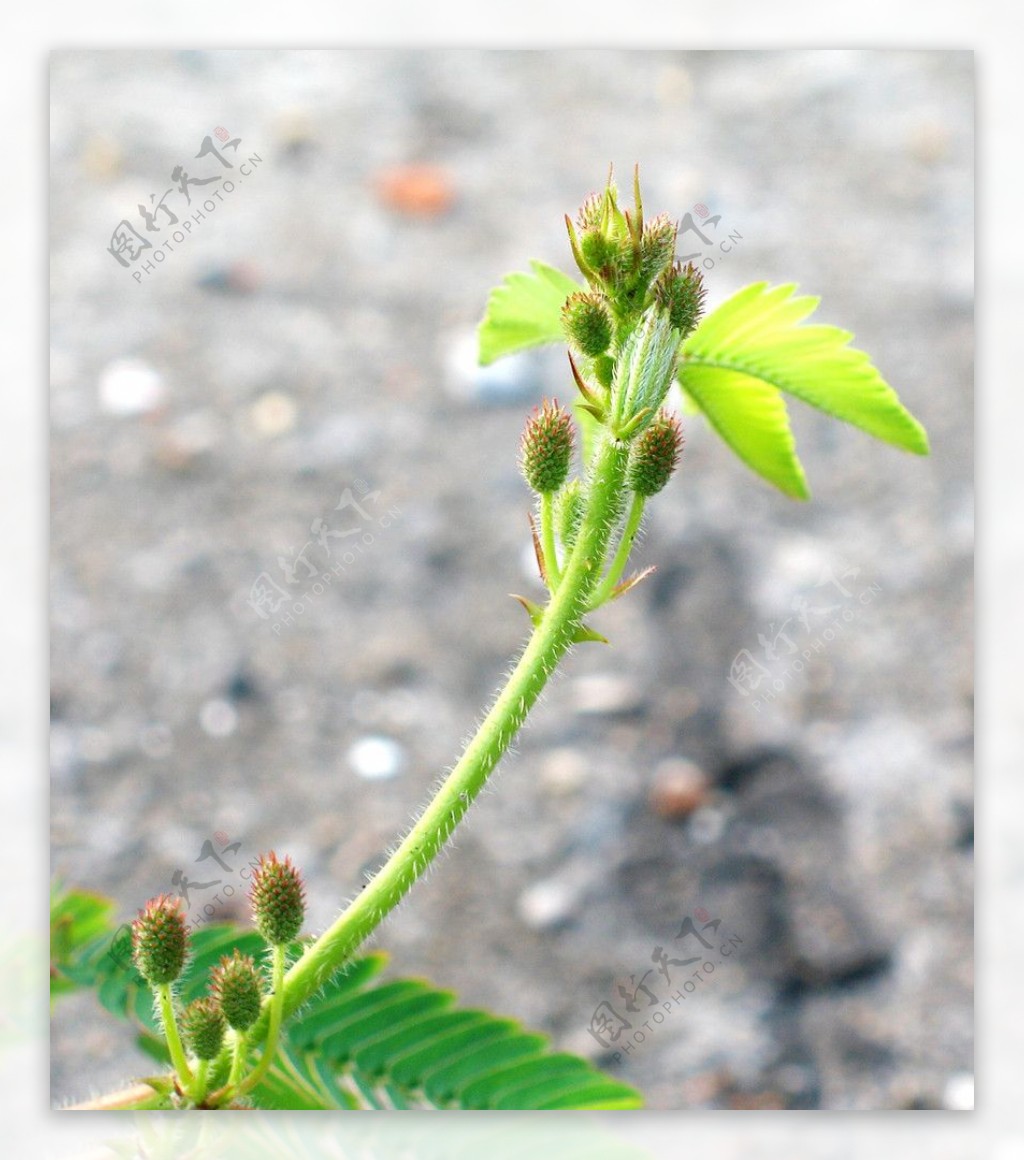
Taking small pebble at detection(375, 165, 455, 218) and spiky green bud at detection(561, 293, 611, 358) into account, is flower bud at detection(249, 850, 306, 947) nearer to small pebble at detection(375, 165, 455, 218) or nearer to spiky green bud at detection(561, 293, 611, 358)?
spiky green bud at detection(561, 293, 611, 358)

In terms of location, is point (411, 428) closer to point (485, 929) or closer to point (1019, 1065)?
point (485, 929)

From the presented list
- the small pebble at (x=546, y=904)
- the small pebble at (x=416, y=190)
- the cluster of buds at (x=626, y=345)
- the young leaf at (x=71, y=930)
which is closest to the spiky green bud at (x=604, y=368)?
the cluster of buds at (x=626, y=345)

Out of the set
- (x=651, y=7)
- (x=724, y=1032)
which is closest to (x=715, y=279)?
(x=651, y=7)

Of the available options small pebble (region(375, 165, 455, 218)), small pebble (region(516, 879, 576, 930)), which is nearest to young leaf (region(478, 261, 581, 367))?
small pebble (region(516, 879, 576, 930))

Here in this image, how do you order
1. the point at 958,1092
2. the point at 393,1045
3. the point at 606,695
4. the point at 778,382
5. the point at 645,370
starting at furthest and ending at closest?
1. the point at 606,695
2. the point at 958,1092
3. the point at 393,1045
4. the point at 778,382
5. the point at 645,370

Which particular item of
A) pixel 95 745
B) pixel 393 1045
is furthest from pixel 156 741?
Answer: pixel 393 1045

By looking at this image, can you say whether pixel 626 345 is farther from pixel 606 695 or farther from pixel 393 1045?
pixel 606 695
